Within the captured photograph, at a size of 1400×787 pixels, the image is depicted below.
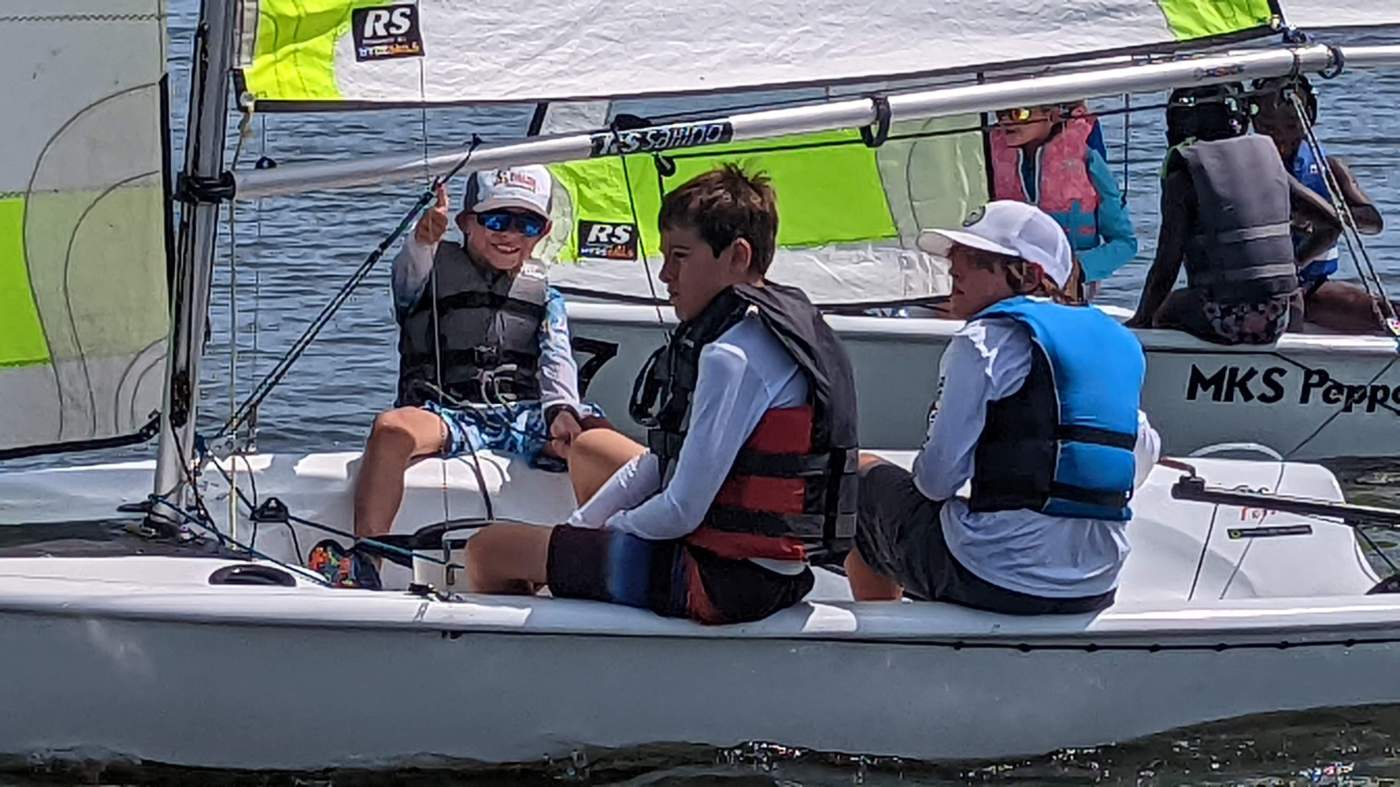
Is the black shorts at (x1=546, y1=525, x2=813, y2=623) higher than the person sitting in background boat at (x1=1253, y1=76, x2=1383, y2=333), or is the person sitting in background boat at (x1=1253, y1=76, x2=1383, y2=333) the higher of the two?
the person sitting in background boat at (x1=1253, y1=76, x2=1383, y2=333)

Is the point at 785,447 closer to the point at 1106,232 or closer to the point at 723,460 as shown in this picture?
the point at 723,460

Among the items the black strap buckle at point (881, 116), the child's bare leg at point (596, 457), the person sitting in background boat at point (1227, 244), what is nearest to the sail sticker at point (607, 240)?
the person sitting in background boat at point (1227, 244)

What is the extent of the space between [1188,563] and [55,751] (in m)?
2.05

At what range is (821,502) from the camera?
12.2ft

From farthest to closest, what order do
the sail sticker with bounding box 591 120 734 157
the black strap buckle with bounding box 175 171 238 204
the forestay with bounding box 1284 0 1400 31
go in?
the forestay with bounding box 1284 0 1400 31 < the sail sticker with bounding box 591 120 734 157 < the black strap buckle with bounding box 175 171 238 204

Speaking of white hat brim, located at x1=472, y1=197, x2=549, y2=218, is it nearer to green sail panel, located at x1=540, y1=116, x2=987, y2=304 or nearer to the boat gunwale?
the boat gunwale

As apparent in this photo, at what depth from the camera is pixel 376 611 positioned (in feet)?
12.2

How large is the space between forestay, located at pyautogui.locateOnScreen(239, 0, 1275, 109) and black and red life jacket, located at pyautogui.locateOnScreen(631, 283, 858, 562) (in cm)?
57

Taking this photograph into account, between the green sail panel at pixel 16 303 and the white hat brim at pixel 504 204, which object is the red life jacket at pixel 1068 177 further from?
the green sail panel at pixel 16 303

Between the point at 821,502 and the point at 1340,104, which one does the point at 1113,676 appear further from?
the point at 1340,104

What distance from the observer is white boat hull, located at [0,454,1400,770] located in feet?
12.3

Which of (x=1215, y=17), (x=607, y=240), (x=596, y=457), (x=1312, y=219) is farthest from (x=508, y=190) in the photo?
(x=1312, y=219)

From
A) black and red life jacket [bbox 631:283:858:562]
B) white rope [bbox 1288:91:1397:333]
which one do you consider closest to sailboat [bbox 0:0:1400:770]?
black and red life jacket [bbox 631:283:858:562]

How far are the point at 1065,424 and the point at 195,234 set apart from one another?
1364 millimetres
